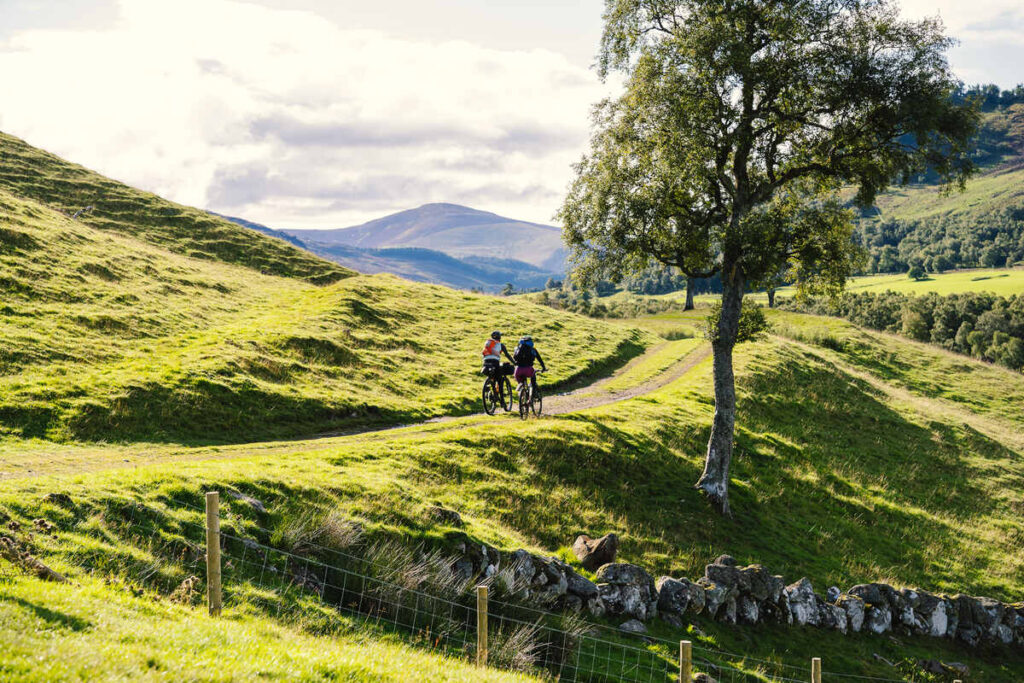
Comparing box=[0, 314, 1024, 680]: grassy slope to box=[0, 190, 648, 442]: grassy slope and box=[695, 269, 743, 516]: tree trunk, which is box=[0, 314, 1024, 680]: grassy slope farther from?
box=[0, 190, 648, 442]: grassy slope

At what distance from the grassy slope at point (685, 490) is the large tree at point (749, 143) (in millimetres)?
4004

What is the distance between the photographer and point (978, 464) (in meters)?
39.7

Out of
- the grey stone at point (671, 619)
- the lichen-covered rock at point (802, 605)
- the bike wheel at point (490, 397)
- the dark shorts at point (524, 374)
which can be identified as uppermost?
the dark shorts at point (524, 374)

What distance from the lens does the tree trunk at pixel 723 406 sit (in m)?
27.0

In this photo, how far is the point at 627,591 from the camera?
17359 millimetres

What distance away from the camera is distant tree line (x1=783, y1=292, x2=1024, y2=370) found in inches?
3858

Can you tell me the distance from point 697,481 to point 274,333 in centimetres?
2503

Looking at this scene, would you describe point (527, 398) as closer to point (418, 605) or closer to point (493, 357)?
point (493, 357)

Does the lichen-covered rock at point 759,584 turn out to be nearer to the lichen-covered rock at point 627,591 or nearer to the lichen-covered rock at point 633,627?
the lichen-covered rock at point 627,591

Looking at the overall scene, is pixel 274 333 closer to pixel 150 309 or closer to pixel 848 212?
pixel 150 309

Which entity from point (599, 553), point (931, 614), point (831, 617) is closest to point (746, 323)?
point (831, 617)

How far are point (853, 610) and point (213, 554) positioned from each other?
20.0m

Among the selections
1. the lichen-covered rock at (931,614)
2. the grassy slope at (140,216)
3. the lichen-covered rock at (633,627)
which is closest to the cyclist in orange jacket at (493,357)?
the lichen-covered rock at (633,627)

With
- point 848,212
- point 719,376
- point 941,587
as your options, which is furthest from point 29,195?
point 941,587
